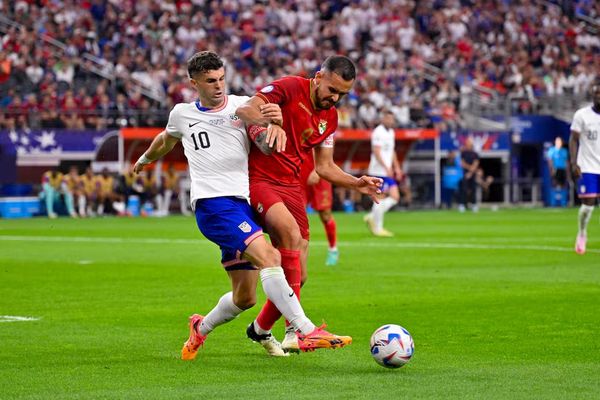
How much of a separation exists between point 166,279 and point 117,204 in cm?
2345

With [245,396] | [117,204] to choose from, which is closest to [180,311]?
[245,396]

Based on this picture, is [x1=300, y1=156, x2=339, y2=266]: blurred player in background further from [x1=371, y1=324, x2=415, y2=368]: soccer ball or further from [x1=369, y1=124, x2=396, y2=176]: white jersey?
[x1=371, y1=324, x2=415, y2=368]: soccer ball

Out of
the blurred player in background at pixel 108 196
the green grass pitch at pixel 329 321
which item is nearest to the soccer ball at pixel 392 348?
the green grass pitch at pixel 329 321

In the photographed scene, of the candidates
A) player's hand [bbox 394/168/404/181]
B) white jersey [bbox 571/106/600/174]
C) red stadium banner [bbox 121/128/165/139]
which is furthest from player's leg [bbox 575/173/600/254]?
red stadium banner [bbox 121/128/165/139]

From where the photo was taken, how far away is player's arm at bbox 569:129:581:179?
1912 centimetres

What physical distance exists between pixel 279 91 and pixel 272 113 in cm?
58

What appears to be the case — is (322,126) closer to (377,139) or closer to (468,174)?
(377,139)

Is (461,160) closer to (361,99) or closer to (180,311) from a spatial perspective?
(361,99)

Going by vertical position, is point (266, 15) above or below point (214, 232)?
above

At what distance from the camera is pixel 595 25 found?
172 feet

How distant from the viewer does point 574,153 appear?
19.3m

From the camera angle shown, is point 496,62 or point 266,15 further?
point 496,62

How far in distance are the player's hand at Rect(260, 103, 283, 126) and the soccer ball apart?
1.65 m

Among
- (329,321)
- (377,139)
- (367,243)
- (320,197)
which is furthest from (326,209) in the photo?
(329,321)
